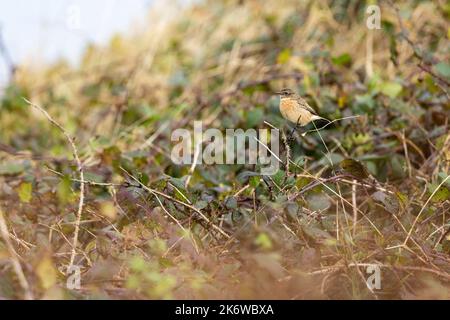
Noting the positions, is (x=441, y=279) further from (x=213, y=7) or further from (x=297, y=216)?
(x=213, y=7)

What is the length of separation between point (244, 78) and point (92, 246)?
112 inches

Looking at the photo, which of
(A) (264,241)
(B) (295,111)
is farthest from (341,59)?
(A) (264,241)

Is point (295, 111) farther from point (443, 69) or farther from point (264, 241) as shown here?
point (443, 69)

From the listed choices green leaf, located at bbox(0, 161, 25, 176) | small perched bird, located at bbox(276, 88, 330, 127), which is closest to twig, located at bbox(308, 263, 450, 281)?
small perched bird, located at bbox(276, 88, 330, 127)

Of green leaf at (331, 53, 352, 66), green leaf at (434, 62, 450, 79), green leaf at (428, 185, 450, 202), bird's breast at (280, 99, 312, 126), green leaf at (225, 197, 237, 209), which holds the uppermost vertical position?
green leaf at (331, 53, 352, 66)

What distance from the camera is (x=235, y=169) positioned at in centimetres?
346

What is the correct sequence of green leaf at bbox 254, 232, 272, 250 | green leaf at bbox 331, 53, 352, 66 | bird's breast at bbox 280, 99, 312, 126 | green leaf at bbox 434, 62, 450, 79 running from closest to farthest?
green leaf at bbox 254, 232, 272, 250 < bird's breast at bbox 280, 99, 312, 126 < green leaf at bbox 434, 62, 450, 79 < green leaf at bbox 331, 53, 352, 66

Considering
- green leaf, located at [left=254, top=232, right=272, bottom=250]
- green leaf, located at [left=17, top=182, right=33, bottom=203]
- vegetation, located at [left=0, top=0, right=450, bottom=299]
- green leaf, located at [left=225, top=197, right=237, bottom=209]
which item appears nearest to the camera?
green leaf, located at [left=254, top=232, right=272, bottom=250]

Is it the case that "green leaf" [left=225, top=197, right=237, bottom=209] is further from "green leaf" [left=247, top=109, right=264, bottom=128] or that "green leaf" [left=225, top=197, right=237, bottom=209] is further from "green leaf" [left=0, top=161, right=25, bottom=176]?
"green leaf" [left=0, top=161, right=25, bottom=176]

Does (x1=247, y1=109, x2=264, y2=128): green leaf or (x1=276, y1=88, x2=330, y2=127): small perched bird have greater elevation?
(x1=247, y1=109, x2=264, y2=128): green leaf

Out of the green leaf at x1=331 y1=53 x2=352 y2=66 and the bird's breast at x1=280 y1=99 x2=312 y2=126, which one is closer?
the bird's breast at x1=280 y1=99 x2=312 y2=126

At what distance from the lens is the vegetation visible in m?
2.28

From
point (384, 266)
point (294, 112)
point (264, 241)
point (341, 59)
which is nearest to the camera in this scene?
point (264, 241)

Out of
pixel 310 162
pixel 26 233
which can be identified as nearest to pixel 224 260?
pixel 26 233
